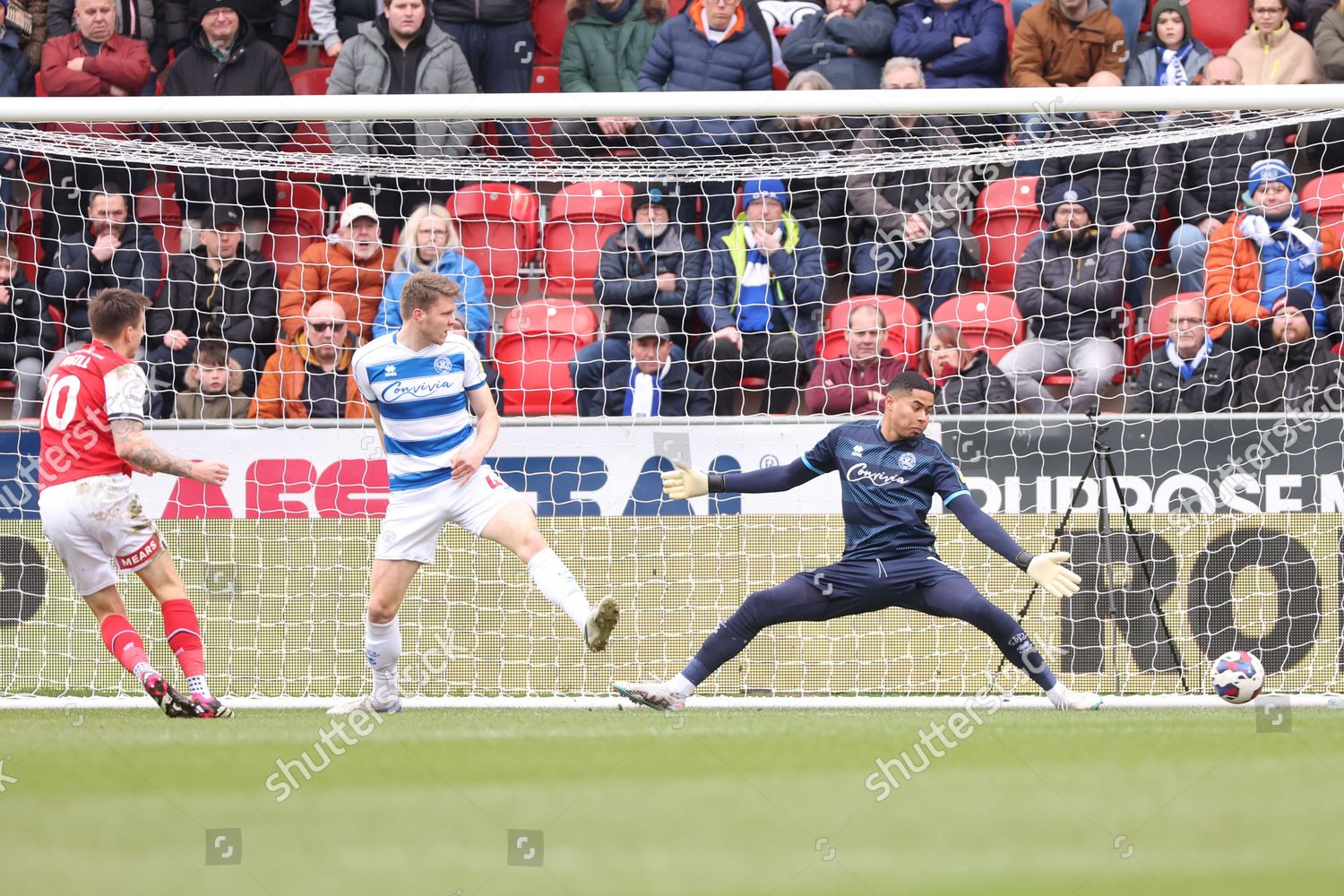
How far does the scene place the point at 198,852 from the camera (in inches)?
217

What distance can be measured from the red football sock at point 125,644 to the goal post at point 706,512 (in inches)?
63.3

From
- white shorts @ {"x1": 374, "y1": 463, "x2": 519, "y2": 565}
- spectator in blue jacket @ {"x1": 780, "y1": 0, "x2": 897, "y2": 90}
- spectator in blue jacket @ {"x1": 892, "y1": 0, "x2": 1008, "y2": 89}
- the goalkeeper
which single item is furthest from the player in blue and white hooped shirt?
spectator in blue jacket @ {"x1": 892, "y1": 0, "x2": 1008, "y2": 89}

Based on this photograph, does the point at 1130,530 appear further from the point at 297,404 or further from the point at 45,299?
the point at 45,299

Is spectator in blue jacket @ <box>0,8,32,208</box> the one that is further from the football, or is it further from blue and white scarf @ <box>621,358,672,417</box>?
the football

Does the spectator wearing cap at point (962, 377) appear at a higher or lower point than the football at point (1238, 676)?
higher

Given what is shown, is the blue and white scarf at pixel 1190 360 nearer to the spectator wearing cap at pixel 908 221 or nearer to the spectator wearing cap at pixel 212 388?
the spectator wearing cap at pixel 908 221

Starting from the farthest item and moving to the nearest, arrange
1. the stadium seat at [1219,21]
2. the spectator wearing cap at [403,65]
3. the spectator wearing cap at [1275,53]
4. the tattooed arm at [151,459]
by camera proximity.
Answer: the stadium seat at [1219,21] < the spectator wearing cap at [403,65] < the spectator wearing cap at [1275,53] < the tattooed arm at [151,459]

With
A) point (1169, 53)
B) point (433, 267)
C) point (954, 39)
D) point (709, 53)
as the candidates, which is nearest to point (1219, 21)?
point (1169, 53)

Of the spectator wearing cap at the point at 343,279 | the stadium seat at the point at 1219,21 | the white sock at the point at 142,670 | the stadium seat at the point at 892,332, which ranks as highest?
the stadium seat at the point at 1219,21

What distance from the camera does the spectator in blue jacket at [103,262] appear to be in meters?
9.02

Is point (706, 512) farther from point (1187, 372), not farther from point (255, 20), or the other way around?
point (255, 20)

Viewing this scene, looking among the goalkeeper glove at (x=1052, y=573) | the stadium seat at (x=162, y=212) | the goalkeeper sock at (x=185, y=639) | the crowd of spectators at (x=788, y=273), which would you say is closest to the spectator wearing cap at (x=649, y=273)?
the crowd of spectators at (x=788, y=273)

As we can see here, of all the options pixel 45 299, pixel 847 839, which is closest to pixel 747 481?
pixel 847 839

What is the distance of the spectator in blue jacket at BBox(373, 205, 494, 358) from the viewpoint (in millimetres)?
8945
